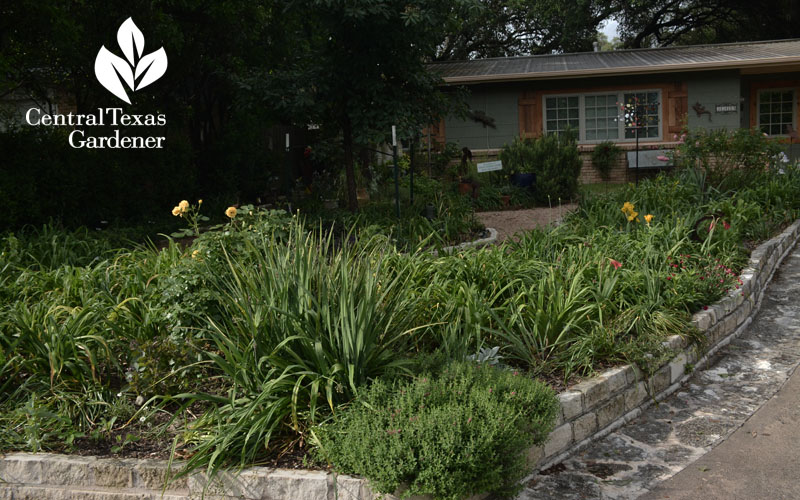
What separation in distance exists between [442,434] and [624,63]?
15659mm

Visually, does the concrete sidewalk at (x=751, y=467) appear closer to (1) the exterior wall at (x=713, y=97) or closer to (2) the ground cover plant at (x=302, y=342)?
(2) the ground cover plant at (x=302, y=342)

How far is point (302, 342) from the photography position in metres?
3.59

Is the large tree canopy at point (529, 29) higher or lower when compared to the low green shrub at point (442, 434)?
higher

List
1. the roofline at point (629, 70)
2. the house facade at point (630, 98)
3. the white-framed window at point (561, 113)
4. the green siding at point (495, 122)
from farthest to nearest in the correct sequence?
1. the green siding at point (495, 122)
2. the white-framed window at point (561, 113)
3. the house facade at point (630, 98)
4. the roofline at point (629, 70)

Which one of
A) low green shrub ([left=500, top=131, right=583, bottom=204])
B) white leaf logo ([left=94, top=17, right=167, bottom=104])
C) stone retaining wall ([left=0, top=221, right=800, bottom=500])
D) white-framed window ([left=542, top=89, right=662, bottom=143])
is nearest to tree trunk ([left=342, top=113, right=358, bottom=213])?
white leaf logo ([left=94, top=17, right=167, bottom=104])

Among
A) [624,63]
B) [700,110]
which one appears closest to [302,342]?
[700,110]

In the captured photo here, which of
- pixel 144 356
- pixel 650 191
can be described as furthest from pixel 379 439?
pixel 650 191

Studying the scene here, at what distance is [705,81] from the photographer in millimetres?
16312

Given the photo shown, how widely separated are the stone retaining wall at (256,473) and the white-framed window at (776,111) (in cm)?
A: 1578

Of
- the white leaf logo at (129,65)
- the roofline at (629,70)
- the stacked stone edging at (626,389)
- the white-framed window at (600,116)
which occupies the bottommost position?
the stacked stone edging at (626,389)

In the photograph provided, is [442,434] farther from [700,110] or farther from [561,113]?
[700,110]

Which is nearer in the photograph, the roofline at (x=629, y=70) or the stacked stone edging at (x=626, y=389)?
the stacked stone edging at (x=626, y=389)

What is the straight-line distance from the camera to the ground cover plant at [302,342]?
329cm

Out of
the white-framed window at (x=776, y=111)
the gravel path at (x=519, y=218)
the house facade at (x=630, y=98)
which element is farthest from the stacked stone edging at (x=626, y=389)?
the white-framed window at (x=776, y=111)
